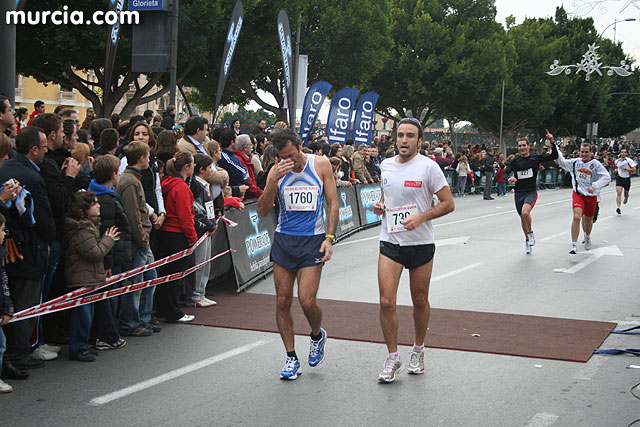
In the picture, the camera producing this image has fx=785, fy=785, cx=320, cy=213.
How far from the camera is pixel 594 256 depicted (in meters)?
13.8

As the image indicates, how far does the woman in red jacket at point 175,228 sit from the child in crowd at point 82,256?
4.73ft

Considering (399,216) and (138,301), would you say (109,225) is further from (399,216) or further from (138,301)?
(399,216)

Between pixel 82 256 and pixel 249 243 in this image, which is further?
pixel 249 243

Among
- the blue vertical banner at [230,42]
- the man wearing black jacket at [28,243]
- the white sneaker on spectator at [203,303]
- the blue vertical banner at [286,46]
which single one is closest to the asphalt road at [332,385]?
the man wearing black jacket at [28,243]

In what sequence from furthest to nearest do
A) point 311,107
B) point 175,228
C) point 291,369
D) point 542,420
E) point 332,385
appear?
point 311,107
point 175,228
point 291,369
point 332,385
point 542,420

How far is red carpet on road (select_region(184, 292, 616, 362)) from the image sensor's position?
7238mm

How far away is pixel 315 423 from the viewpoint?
16.8 ft

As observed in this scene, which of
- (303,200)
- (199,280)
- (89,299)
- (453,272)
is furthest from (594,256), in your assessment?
(89,299)

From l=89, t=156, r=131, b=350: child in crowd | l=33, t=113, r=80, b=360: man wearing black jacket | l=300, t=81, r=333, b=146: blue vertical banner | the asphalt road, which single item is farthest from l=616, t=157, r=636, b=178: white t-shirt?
l=33, t=113, r=80, b=360: man wearing black jacket

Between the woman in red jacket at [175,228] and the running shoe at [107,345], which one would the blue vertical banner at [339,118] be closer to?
the woman in red jacket at [175,228]

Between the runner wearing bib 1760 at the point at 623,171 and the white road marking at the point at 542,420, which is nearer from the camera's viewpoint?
the white road marking at the point at 542,420

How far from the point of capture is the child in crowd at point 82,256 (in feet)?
22.1

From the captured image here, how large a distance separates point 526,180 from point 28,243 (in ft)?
32.9

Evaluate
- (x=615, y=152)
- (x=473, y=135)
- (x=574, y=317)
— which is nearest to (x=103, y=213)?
(x=574, y=317)
